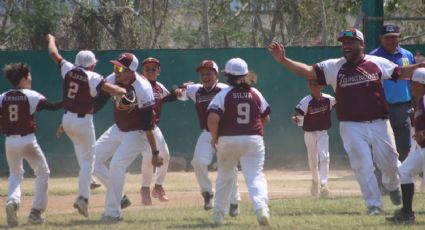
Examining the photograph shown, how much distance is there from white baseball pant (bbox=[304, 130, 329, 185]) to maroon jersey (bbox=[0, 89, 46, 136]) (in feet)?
16.1

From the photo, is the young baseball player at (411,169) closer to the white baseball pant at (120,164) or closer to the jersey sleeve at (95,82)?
the white baseball pant at (120,164)

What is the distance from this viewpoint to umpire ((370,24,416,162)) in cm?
1306

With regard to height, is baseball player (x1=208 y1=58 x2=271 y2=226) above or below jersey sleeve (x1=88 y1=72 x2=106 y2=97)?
below

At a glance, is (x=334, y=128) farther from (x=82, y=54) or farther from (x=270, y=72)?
(x=82, y=54)

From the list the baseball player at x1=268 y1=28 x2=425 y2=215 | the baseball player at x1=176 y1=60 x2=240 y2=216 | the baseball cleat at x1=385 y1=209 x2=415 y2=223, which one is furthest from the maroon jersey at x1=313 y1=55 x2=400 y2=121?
the baseball player at x1=176 y1=60 x2=240 y2=216

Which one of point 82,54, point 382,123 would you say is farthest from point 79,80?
point 382,123

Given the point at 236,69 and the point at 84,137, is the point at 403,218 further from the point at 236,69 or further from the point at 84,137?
the point at 84,137

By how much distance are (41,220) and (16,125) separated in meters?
1.13

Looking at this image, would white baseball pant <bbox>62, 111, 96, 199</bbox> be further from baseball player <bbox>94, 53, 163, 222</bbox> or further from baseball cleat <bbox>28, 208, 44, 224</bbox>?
baseball cleat <bbox>28, 208, 44, 224</bbox>

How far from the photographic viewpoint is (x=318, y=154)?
49.5 ft

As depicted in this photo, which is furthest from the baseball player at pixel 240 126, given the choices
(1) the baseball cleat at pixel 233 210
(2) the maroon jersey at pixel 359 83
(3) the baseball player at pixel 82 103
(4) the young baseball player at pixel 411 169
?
(3) the baseball player at pixel 82 103

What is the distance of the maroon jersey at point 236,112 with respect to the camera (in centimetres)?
1070

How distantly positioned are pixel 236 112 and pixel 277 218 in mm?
1424

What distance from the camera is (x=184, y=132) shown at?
2134cm
